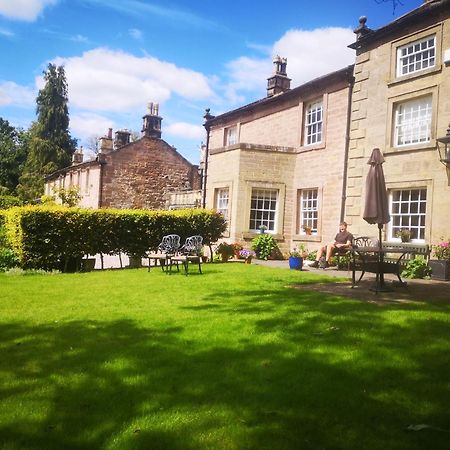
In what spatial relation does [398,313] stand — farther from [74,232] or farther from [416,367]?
[74,232]

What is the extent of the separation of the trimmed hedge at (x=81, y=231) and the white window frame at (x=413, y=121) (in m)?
7.31

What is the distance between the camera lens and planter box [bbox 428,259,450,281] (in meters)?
11.4

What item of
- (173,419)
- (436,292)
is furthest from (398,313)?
(173,419)

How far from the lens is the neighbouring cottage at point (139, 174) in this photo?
2777 centimetres

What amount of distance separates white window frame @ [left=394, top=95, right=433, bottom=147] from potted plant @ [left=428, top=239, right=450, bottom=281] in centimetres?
322

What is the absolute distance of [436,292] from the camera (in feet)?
29.2

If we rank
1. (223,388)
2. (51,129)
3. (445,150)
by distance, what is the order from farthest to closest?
1. (51,129)
2. (445,150)
3. (223,388)

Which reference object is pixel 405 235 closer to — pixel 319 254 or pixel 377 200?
pixel 319 254

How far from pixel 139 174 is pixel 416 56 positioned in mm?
19449

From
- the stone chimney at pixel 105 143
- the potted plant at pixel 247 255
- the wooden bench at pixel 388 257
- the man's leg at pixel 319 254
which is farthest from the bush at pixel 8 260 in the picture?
the stone chimney at pixel 105 143

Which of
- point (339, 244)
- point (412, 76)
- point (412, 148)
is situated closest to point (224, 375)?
point (339, 244)

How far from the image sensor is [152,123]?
98.5 feet

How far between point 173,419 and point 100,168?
26.1 metres

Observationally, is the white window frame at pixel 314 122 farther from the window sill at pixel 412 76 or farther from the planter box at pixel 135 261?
the planter box at pixel 135 261
